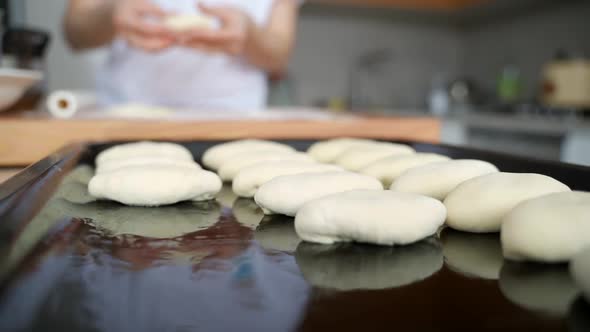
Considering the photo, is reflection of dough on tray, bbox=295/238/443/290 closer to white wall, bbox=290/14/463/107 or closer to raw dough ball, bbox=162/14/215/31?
raw dough ball, bbox=162/14/215/31

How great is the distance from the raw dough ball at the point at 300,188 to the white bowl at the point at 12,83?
28.3 inches

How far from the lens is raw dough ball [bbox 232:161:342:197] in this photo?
24.7 inches

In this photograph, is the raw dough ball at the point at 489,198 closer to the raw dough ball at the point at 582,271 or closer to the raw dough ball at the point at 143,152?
the raw dough ball at the point at 582,271

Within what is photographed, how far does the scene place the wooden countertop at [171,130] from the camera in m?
0.95

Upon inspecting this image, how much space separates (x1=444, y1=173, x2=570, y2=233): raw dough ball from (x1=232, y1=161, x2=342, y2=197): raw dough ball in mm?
199

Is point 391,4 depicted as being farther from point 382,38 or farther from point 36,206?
point 36,206

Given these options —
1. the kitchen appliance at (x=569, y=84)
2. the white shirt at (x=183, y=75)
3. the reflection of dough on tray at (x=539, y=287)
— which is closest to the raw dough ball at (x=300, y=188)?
the reflection of dough on tray at (x=539, y=287)

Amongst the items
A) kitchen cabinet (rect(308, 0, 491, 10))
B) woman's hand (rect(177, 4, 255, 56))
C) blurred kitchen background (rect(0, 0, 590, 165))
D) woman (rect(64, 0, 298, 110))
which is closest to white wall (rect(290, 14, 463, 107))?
blurred kitchen background (rect(0, 0, 590, 165))

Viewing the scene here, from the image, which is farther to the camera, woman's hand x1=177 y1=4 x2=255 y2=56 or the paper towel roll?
woman's hand x1=177 y1=4 x2=255 y2=56

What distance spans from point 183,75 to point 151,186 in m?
1.39

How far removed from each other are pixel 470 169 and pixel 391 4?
8.85 ft

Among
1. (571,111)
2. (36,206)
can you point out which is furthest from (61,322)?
(571,111)

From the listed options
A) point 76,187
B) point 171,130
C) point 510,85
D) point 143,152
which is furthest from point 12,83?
point 510,85

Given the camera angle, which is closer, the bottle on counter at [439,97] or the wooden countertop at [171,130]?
the wooden countertop at [171,130]
